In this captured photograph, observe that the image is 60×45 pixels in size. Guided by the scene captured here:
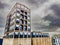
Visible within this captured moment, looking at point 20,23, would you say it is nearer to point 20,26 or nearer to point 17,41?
point 20,26

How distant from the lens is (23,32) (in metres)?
47.5

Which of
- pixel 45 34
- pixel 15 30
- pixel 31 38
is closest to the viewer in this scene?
pixel 15 30

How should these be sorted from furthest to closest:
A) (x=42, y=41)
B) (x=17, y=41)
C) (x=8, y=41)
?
(x=42, y=41) < (x=8, y=41) < (x=17, y=41)

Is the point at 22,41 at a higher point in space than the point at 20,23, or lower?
lower

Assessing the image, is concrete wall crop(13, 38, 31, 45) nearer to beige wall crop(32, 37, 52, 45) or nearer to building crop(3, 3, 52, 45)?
building crop(3, 3, 52, 45)

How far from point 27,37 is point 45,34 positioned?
1179cm

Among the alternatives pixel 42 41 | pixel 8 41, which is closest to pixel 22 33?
pixel 8 41

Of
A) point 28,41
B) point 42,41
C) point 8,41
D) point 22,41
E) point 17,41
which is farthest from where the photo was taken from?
point 42,41

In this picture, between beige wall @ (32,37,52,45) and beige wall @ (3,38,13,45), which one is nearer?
beige wall @ (3,38,13,45)

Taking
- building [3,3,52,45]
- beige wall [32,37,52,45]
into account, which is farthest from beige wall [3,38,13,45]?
beige wall [32,37,52,45]

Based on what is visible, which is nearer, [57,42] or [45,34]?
[57,42]

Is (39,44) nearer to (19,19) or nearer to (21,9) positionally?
(19,19)

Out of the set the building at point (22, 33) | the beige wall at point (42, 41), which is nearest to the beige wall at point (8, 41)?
the building at point (22, 33)

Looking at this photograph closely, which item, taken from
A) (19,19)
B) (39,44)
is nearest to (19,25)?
(19,19)
